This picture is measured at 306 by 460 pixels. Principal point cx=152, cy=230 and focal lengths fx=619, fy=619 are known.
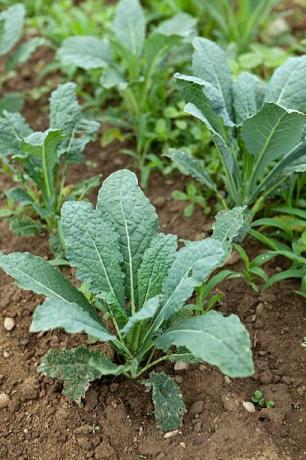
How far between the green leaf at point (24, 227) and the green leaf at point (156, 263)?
759 millimetres

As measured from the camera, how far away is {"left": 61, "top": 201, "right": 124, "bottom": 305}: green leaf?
7.24 feet

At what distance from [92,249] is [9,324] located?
0.55 m

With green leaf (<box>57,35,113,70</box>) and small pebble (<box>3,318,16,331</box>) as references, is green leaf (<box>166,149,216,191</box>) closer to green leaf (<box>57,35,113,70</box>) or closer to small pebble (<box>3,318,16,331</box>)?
green leaf (<box>57,35,113,70</box>)

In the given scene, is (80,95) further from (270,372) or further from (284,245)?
(270,372)

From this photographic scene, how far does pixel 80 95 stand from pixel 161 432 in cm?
218

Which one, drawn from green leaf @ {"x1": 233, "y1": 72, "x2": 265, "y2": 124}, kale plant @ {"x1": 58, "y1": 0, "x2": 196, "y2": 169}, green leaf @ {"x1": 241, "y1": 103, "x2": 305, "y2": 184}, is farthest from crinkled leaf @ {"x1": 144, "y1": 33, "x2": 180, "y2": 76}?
green leaf @ {"x1": 241, "y1": 103, "x2": 305, "y2": 184}

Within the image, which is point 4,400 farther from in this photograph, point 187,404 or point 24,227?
point 24,227

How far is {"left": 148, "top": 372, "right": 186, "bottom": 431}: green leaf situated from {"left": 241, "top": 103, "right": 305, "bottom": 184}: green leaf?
1.01m

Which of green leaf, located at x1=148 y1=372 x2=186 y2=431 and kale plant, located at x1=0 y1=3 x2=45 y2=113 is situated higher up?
kale plant, located at x1=0 y1=3 x2=45 y2=113

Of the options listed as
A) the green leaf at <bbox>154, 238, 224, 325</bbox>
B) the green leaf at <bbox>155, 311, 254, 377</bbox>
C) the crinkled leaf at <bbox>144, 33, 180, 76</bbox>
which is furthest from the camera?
the crinkled leaf at <bbox>144, 33, 180, 76</bbox>

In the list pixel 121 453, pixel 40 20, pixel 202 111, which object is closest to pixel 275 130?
pixel 202 111

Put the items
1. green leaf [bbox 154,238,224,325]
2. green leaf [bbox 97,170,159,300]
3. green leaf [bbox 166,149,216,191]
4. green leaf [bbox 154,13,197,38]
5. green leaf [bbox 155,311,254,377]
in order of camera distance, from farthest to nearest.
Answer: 1. green leaf [bbox 154,13,197,38]
2. green leaf [bbox 166,149,216,191]
3. green leaf [bbox 97,170,159,300]
4. green leaf [bbox 154,238,224,325]
5. green leaf [bbox 155,311,254,377]

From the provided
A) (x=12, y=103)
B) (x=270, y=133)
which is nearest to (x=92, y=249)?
(x=270, y=133)

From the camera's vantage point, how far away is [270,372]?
2.31 meters
